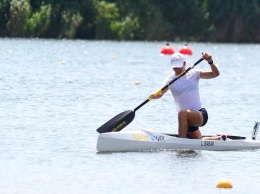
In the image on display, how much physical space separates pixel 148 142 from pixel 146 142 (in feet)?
0.13

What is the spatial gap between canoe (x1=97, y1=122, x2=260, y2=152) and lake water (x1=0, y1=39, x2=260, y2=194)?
0.17 meters

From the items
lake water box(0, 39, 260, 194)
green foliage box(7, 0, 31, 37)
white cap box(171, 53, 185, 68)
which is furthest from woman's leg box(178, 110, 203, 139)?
green foliage box(7, 0, 31, 37)

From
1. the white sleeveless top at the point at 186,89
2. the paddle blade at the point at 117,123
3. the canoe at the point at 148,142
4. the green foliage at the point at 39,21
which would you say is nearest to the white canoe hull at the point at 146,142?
the canoe at the point at 148,142

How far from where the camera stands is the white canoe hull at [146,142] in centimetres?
2277

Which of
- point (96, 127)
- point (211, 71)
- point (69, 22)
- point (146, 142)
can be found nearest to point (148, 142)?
point (146, 142)

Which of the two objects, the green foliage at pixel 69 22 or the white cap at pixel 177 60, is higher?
the white cap at pixel 177 60

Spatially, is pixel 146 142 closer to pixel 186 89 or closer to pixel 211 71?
pixel 186 89

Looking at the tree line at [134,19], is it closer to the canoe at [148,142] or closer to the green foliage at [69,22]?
the green foliage at [69,22]

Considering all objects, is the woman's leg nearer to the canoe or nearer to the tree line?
the canoe

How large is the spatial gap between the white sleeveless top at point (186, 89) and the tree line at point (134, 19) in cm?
6145

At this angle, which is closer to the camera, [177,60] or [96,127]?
[177,60]

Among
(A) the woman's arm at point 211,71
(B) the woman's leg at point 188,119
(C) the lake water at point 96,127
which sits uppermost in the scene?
(A) the woman's arm at point 211,71

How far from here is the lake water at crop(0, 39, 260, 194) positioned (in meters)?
19.3

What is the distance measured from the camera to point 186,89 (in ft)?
75.7
